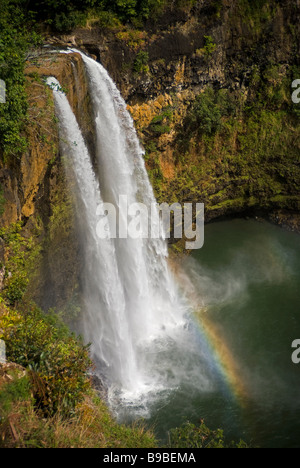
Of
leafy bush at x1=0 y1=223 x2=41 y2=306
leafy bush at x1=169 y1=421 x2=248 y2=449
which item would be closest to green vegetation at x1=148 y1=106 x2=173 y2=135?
leafy bush at x1=0 y1=223 x2=41 y2=306

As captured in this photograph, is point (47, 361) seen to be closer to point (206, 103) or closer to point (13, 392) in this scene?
point (13, 392)

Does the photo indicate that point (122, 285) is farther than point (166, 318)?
No

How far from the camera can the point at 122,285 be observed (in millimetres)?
14734

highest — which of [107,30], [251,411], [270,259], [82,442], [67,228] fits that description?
[107,30]

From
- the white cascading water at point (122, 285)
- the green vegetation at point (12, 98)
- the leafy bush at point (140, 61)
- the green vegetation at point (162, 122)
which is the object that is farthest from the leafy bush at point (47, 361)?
the leafy bush at point (140, 61)

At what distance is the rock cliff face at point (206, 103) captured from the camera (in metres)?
12.8

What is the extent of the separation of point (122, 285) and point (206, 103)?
8.64 metres

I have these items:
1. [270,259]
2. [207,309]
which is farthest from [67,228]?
[270,259]

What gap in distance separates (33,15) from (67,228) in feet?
25.6

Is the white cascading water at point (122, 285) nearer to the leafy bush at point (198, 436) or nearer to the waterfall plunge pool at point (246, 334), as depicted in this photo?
the waterfall plunge pool at point (246, 334)

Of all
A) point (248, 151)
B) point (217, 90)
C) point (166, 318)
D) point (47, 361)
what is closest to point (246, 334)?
point (166, 318)

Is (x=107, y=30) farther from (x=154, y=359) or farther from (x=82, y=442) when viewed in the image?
(x=82, y=442)

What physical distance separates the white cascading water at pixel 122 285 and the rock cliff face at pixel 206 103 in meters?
0.71

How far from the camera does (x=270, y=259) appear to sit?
17.9 meters
